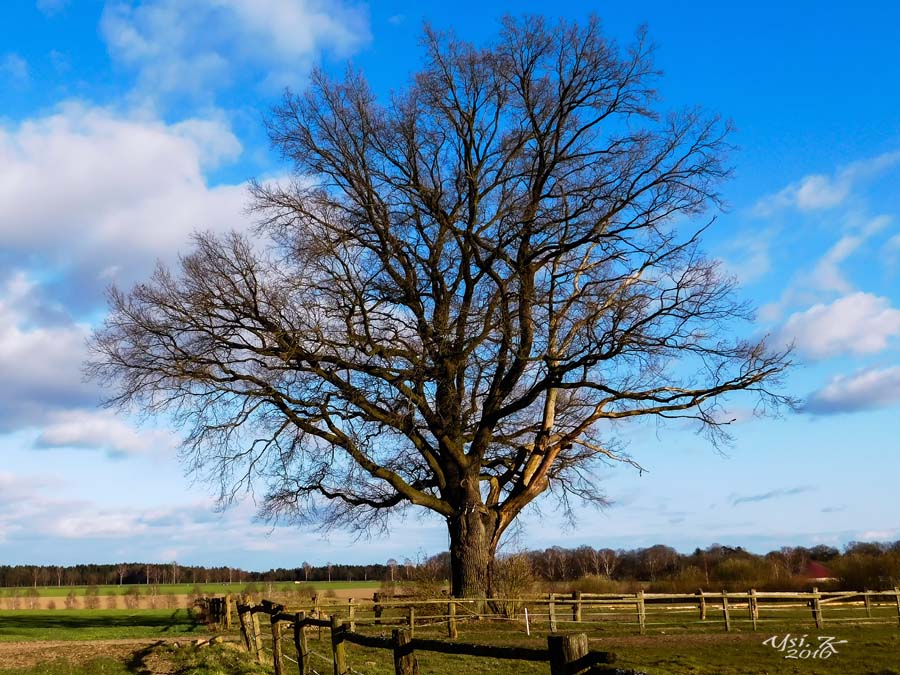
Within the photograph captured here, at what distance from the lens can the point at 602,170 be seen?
22453 mm

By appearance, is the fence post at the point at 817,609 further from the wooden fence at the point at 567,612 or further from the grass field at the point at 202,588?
the grass field at the point at 202,588

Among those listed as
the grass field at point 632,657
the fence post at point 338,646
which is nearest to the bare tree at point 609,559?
the grass field at point 632,657

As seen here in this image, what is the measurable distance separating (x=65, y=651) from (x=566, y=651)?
61.4 feet

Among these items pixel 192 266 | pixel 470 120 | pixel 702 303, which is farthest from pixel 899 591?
pixel 192 266

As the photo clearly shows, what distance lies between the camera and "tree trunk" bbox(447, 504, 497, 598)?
859 inches

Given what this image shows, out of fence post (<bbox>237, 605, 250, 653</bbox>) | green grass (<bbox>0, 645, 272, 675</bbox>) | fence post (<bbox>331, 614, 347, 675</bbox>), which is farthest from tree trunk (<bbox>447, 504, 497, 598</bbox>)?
fence post (<bbox>331, 614, 347, 675</bbox>)

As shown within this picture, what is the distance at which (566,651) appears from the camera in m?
5.98

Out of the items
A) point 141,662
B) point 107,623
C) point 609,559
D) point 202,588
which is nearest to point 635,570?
point 609,559

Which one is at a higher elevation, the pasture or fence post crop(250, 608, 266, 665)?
fence post crop(250, 608, 266, 665)

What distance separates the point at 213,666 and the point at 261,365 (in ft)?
27.2

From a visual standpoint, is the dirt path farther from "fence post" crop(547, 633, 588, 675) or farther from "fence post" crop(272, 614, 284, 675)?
"fence post" crop(547, 633, 588, 675)

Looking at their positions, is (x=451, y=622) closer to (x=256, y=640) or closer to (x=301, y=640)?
(x=256, y=640)

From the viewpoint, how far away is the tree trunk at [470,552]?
21.8 meters

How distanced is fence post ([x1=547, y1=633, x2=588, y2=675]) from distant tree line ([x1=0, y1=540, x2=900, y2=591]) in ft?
68.2
